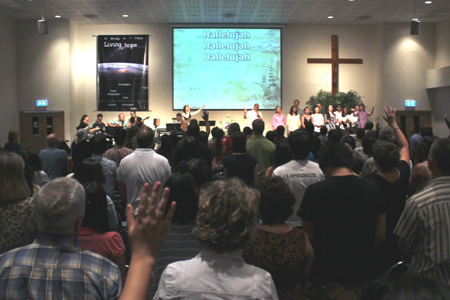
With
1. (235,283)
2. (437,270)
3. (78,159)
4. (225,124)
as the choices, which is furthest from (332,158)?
(225,124)

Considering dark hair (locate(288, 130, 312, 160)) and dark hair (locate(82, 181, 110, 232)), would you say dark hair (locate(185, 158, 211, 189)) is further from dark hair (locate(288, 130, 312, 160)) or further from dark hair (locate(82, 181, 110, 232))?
dark hair (locate(288, 130, 312, 160))

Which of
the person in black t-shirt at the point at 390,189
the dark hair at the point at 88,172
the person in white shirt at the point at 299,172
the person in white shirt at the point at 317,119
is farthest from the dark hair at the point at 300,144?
the person in white shirt at the point at 317,119

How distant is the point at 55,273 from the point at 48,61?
1366 cm

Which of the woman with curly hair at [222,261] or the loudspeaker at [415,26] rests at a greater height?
the loudspeaker at [415,26]

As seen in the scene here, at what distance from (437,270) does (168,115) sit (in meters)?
12.8

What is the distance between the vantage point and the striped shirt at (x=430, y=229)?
6.09 feet

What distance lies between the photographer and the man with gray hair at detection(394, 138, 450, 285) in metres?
1.86

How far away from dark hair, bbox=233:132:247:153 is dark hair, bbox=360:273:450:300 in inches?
123

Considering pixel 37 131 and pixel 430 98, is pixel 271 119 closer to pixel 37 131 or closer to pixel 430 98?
pixel 430 98

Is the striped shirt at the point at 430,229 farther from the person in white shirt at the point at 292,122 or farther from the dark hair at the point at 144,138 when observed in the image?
the person in white shirt at the point at 292,122

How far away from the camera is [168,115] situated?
14125 millimetres

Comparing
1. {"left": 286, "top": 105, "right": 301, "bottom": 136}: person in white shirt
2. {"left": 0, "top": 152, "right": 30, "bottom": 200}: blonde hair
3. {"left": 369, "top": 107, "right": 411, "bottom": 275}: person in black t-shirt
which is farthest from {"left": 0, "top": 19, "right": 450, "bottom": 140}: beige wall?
{"left": 0, "top": 152, "right": 30, "bottom": 200}: blonde hair

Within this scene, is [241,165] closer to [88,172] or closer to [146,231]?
[88,172]

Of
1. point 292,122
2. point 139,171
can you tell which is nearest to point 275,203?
point 139,171
